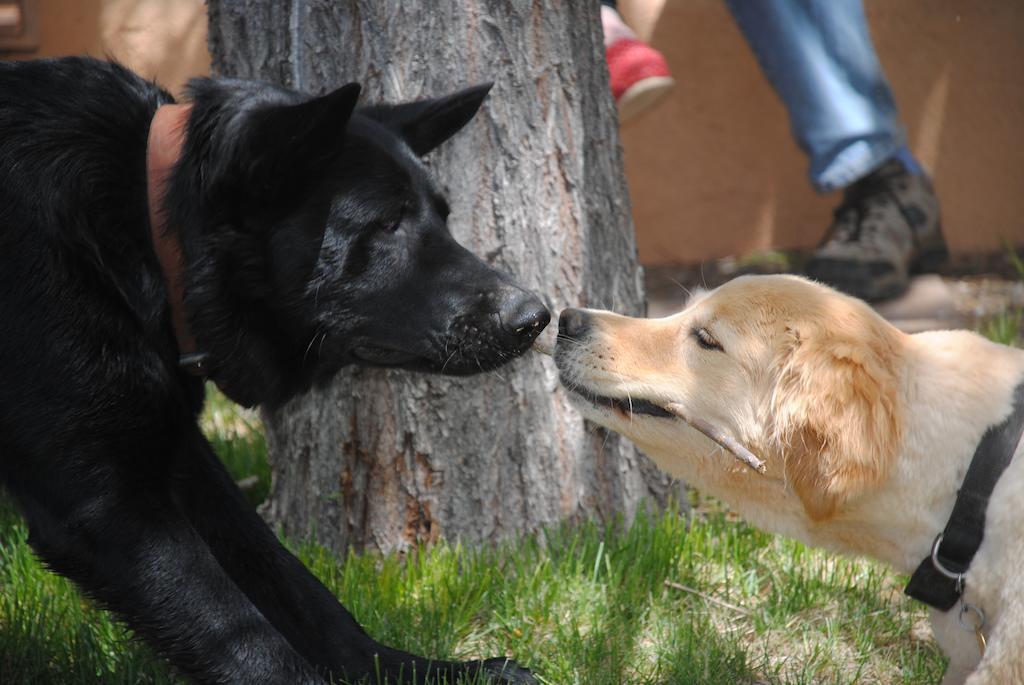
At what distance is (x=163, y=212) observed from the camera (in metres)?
2.38

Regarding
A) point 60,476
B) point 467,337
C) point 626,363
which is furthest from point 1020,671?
point 60,476

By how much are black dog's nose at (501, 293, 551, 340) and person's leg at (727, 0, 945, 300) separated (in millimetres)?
2632

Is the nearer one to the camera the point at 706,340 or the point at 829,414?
the point at 829,414

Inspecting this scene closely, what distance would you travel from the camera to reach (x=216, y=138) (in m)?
2.36

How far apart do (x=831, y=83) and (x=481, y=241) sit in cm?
234

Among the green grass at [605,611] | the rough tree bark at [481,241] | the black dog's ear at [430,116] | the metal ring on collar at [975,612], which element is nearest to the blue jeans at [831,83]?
the rough tree bark at [481,241]

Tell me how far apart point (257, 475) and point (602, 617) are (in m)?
1.58

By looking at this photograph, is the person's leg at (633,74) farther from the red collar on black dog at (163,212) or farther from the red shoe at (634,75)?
the red collar on black dog at (163,212)

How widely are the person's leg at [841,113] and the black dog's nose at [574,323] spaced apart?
254 cm

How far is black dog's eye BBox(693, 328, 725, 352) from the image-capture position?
253 cm

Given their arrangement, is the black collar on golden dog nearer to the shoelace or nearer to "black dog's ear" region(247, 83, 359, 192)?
"black dog's ear" region(247, 83, 359, 192)

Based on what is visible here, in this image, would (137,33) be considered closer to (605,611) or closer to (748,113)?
(748,113)

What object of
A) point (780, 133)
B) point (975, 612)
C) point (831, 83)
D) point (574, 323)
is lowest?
point (780, 133)

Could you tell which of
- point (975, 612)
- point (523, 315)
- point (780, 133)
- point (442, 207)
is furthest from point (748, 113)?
point (975, 612)
